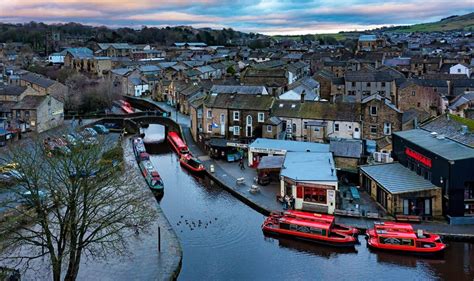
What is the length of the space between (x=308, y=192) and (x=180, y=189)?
9.19 metres

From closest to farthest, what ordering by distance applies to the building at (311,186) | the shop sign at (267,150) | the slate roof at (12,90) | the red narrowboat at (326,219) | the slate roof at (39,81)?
the red narrowboat at (326,219) < the building at (311,186) < the shop sign at (267,150) < the slate roof at (12,90) < the slate roof at (39,81)

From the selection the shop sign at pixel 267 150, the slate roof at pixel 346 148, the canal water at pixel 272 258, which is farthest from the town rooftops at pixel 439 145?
the shop sign at pixel 267 150

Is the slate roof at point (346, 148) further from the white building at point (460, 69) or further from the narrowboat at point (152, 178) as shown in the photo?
the white building at point (460, 69)

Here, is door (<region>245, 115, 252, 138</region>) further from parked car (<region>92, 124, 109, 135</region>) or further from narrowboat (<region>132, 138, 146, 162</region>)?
parked car (<region>92, 124, 109, 135</region>)

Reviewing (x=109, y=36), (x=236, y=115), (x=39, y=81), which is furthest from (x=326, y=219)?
(x=109, y=36)

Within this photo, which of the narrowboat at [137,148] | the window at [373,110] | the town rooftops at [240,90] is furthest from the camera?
the town rooftops at [240,90]

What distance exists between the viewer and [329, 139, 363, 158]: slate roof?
29.5m

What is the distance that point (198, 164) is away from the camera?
33.6 metres

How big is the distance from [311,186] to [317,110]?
12502 millimetres

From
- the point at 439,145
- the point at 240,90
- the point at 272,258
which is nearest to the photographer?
the point at 272,258

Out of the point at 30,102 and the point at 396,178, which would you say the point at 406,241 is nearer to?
the point at 396,178

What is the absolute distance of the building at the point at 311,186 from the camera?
79.7ft

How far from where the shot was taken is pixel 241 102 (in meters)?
38.7

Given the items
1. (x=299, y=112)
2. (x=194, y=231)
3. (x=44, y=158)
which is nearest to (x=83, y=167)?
(x=44, y=158)
